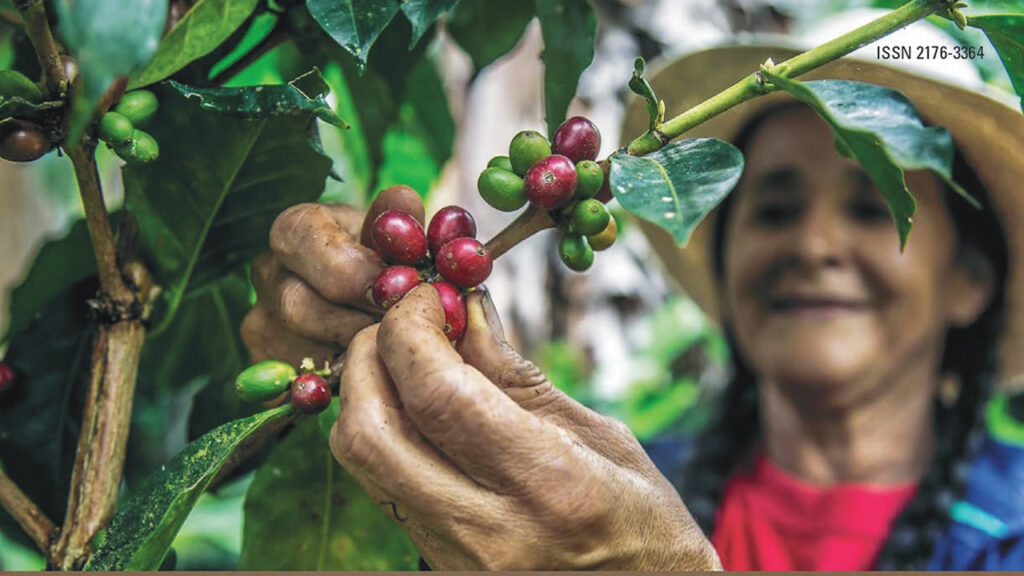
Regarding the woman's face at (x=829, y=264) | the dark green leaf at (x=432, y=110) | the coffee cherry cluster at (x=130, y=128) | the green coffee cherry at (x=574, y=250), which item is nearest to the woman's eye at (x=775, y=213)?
the woman's face at (x=829, y=264)

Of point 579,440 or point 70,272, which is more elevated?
point 70,272

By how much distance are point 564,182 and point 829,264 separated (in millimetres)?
1367

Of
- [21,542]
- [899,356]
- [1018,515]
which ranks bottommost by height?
[1018,515]

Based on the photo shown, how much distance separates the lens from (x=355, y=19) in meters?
0.79

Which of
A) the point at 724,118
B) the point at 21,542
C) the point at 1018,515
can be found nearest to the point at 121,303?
the point at 21,542

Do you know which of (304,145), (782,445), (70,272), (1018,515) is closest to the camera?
(304,145)

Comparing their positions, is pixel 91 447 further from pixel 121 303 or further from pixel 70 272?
pixel 70 272

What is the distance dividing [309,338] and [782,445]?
5.57 ft

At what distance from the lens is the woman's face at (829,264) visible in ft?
6.34

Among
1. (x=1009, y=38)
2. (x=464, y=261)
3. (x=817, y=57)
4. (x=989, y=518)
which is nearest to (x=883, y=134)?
(x=817, y=57)

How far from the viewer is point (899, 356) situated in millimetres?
2068

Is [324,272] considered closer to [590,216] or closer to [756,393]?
[590,216]

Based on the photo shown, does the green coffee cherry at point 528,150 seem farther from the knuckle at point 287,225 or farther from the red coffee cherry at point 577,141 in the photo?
the knuckle at point 287,225

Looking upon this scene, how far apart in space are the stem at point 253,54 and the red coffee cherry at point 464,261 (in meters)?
0.39
